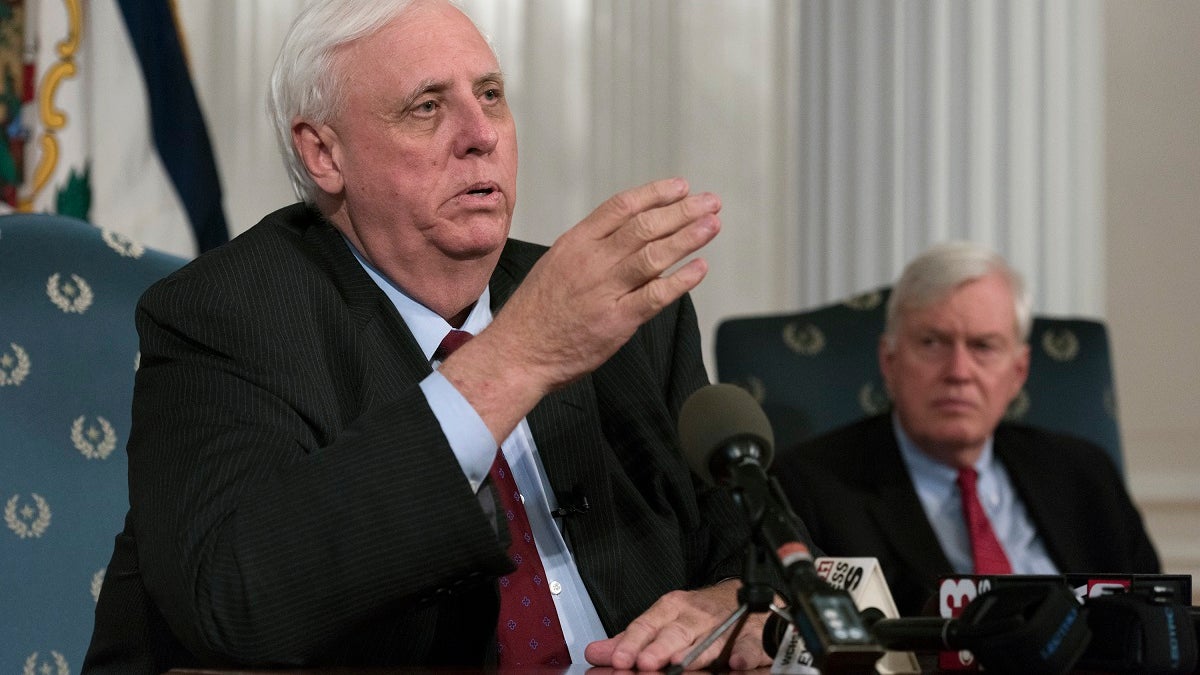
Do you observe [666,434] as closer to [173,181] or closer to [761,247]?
[173,181]

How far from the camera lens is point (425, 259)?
176 cm

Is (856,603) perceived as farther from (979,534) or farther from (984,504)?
(984,504)

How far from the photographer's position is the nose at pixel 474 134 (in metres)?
1.73

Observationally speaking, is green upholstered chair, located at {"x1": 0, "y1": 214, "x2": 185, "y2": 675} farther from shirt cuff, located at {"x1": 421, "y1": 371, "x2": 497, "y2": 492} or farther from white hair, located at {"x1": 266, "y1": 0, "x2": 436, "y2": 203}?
shirt cuff, located at {"x1": 421, "y1": 371, "x2": 497, "y2": 492}

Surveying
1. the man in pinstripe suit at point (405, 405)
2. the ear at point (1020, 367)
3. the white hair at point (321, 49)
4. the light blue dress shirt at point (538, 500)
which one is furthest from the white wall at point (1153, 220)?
the white hair at point (321, 49)

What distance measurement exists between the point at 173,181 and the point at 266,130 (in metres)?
0.43

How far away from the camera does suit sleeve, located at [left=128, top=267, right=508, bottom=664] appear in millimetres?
1292

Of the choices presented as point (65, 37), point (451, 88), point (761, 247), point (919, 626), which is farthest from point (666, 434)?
point (761, 247)

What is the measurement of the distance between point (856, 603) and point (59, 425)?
1220 millimetres

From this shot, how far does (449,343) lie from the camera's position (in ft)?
5.72

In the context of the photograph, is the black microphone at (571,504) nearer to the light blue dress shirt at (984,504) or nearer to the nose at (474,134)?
the nose at (474,134)

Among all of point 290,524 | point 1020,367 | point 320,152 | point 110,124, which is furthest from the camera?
point 1020,367

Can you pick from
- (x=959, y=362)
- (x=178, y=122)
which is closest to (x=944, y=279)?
(x=959, y=362)

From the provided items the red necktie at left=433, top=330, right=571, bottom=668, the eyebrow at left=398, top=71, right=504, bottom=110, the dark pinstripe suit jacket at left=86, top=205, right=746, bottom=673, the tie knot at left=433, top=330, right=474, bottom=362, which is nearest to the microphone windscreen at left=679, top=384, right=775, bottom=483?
the dark pinstripe suit jacket at left=86, top=205, right=746, bottom=673
